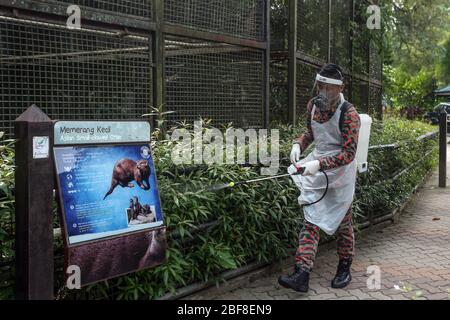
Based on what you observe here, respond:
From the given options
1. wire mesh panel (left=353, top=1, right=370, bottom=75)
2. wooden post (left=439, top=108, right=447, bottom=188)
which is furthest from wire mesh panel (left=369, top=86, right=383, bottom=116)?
wooden post (left=439, top=108, right=447, bottom=188)

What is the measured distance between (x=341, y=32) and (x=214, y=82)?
4.15 metres

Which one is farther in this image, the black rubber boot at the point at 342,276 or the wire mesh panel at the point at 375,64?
the wire mesh panel at the point at 375,64

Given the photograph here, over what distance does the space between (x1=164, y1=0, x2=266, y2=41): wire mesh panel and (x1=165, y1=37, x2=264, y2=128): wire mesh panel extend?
16cm

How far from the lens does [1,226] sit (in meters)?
2.89

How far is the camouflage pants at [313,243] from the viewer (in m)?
4.14

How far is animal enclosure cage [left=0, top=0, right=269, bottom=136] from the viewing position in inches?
148

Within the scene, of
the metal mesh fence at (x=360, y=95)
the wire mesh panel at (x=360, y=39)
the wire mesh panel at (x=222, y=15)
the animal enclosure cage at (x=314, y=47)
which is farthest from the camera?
the metal mesh fence at (x=360, y=95)

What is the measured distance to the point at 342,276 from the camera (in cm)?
443

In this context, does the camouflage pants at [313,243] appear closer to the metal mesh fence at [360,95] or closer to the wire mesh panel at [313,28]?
the wire mesh panel at [313,28]

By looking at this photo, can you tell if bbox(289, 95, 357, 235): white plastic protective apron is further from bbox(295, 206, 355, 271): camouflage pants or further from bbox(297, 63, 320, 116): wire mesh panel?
bbox(297, 63, 320, 116): wire mesh panel

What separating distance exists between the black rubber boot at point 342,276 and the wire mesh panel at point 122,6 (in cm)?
263

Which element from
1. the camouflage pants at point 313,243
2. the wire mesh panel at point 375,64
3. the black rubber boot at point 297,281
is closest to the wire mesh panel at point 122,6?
the camouflage pants at point 313,243

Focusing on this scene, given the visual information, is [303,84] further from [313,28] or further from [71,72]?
[71,72]
